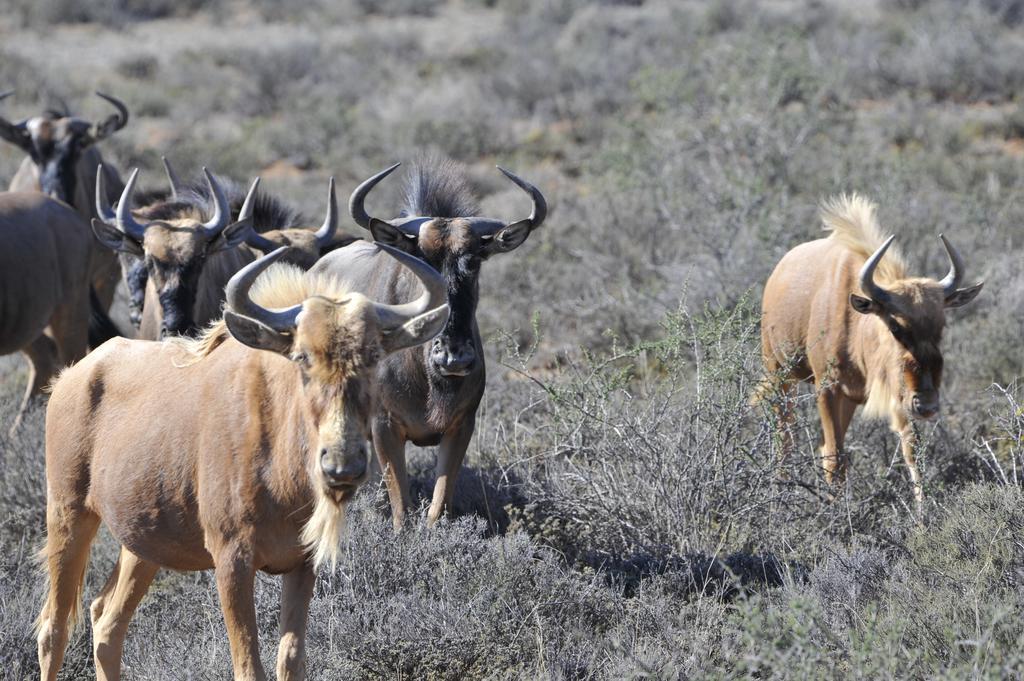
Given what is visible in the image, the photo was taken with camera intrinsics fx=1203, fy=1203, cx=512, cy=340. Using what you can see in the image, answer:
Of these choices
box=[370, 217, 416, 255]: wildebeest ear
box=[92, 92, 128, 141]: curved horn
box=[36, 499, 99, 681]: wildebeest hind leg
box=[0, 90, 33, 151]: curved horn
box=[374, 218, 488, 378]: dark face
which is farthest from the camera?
box=[92, 92, 128, 141]: curved horn

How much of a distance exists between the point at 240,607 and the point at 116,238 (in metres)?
3.92

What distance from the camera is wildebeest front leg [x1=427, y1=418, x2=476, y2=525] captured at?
21.7 feet

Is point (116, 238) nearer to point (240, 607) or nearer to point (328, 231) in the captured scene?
point (328, 231)

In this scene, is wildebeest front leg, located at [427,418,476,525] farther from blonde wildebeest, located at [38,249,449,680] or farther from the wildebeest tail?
the wildebeest tail

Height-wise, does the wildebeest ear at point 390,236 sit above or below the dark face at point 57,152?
above

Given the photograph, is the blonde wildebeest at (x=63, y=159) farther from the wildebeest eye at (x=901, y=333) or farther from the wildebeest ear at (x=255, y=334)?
the wildebeest ear at (x=255, y=334)

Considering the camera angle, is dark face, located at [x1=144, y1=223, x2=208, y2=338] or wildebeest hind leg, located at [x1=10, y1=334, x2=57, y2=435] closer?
dark face, located at [x1=144, y1=223, x2=208, y2=338]

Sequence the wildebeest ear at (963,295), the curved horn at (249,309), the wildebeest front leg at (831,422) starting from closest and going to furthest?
the curved horn at (249,309) → the wildebeest ear at (963,295) → the wildebeest front leg at (831,422)

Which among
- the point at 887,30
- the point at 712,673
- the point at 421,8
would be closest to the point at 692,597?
the point at 712,673

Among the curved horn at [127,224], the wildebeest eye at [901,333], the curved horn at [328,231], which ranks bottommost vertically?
the curved horn at [328,231]

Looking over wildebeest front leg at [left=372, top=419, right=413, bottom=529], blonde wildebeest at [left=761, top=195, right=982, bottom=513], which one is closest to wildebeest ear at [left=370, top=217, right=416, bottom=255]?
wildebeest front leg at [left=372, top=419, right=413, bottom=529]

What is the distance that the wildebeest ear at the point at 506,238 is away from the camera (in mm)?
6668

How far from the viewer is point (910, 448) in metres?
7.17

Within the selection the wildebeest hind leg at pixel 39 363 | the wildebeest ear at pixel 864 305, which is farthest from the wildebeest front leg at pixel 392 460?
the wildebeest hind leg at pixel 39 363
